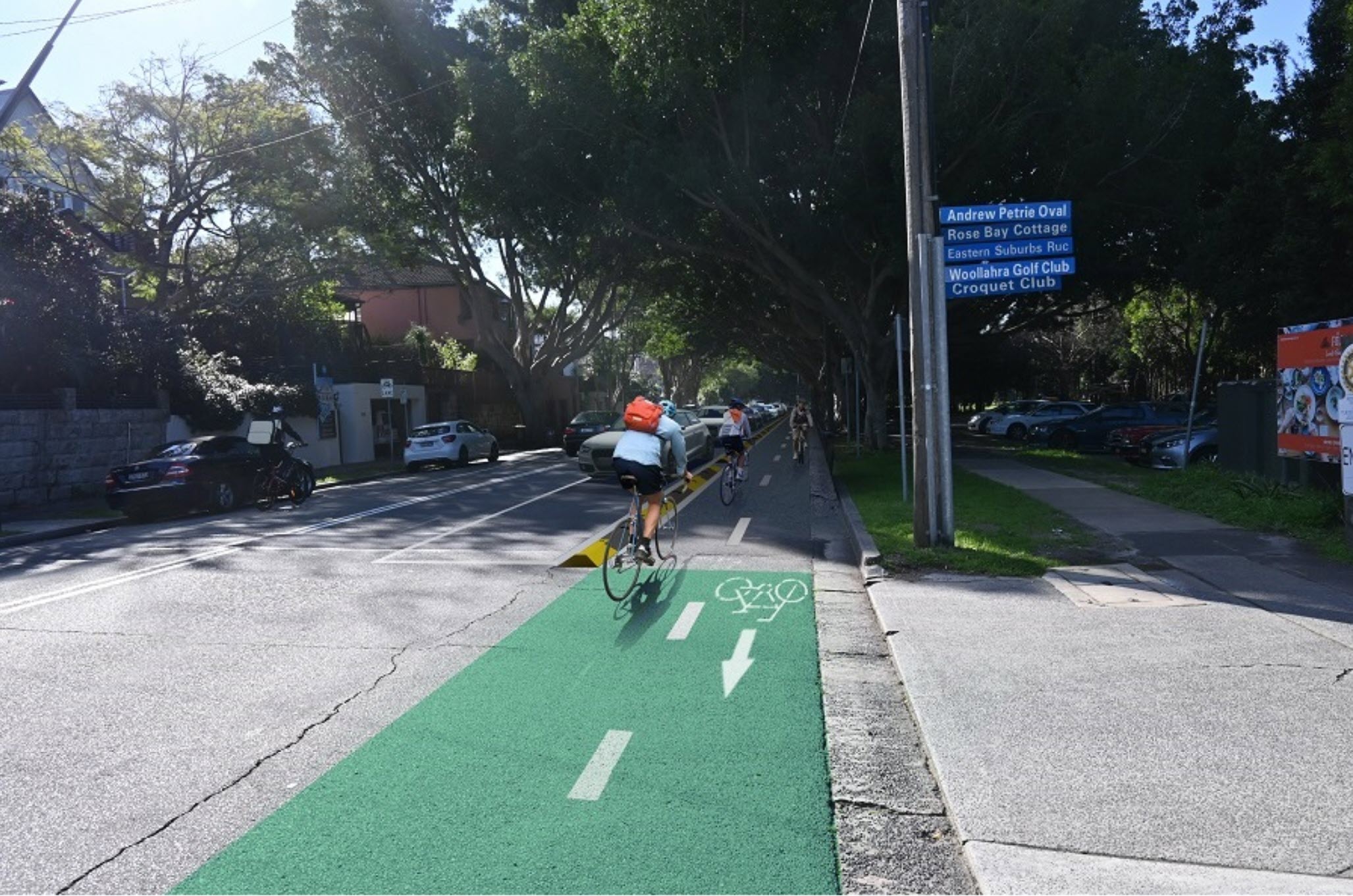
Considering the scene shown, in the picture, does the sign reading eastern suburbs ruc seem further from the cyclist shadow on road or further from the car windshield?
the car windshield

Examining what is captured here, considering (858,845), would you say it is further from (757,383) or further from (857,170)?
(757,383)

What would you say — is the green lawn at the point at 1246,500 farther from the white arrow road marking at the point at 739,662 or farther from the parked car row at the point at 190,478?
the parked car row at the point at 190,478

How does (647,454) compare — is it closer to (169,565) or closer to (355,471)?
(169,565)

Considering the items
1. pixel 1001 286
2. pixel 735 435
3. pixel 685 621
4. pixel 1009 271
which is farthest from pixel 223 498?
pixel 1009 271

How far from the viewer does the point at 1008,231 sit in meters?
10.4

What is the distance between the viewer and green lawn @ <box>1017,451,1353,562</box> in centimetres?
1102

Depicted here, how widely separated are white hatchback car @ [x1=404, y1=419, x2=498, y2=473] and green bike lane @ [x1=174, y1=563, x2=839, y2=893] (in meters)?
22.3

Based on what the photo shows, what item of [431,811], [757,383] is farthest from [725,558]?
[757,383]

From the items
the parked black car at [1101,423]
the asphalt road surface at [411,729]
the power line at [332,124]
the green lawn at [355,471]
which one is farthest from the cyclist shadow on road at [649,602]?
the parked black car at [1101,423]

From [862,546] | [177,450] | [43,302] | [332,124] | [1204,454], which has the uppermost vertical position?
[332,124]

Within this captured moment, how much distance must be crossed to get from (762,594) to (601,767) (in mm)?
4483

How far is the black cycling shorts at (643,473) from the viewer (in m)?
9.16

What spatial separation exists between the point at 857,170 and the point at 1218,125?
320 inches

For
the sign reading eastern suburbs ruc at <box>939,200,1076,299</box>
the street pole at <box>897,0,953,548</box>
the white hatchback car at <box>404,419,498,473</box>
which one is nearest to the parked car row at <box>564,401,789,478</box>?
the street pole at <box>897,0,953,548</box>
